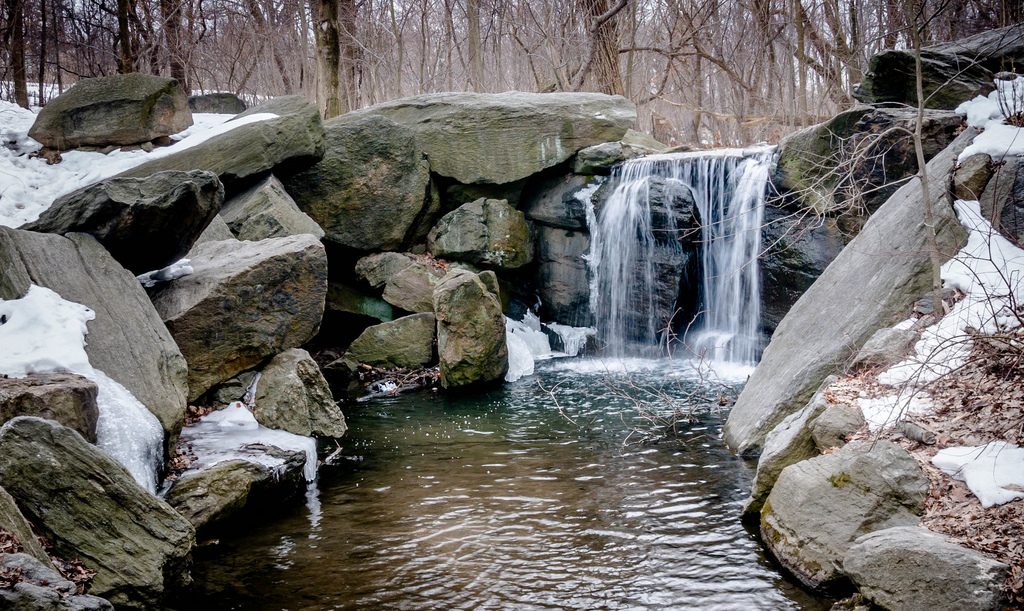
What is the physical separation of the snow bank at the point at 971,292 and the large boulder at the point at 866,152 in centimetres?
162

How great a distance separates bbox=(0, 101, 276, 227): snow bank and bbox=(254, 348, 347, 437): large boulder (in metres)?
5.53

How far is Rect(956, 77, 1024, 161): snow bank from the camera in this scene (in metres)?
6.91

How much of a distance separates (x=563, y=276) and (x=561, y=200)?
1.47m

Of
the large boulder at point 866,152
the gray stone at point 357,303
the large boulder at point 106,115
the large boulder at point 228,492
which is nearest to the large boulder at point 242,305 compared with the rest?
the large boulder at point 228,492

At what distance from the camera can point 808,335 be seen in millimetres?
7711

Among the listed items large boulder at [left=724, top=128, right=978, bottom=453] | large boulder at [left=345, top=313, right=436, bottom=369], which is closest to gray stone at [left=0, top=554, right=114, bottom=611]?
large boulder at [left=724, top=128, right=978, bottom=453]

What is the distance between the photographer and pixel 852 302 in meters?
7.46

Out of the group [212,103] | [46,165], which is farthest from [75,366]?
[212,103]

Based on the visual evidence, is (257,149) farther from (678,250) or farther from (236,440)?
(678,250)

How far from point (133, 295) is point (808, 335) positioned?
6.62 meters

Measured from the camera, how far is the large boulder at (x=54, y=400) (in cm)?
500

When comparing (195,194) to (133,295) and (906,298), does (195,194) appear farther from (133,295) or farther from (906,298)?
(906,298)

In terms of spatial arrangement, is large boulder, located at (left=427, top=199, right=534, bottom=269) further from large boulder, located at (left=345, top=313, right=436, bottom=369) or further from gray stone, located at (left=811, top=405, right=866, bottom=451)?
gray stone, located at (left=811, top=405, right=866, bottom=451)

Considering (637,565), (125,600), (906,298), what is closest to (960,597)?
(637,565)
